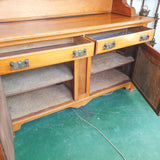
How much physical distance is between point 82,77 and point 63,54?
1.40 feet

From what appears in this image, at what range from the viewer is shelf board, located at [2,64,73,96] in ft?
4.49

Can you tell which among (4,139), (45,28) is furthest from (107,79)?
(4,139)

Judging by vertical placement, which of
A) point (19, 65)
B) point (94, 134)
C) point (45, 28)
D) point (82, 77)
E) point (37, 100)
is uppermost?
point (45, 28)

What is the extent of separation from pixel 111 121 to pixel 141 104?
49 centimetres

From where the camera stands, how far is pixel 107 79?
2.01m

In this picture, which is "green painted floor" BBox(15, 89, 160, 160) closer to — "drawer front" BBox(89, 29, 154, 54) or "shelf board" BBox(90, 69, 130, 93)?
"shelf board" BBox(90, 69, 130, 93)

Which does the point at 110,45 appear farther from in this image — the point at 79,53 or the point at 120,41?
the point at 79,53

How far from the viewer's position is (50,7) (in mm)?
1551

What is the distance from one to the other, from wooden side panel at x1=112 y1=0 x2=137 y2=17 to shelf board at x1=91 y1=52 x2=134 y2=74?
0.49 m

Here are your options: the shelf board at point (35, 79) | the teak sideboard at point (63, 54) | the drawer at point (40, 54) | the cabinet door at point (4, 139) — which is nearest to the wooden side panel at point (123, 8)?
the teak sideboard at point (63, 54)

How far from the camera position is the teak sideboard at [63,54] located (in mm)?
1162

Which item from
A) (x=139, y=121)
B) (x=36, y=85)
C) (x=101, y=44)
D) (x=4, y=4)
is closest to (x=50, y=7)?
(x=4, y=4)

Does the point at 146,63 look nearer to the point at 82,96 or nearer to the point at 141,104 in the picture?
the point at 141,104

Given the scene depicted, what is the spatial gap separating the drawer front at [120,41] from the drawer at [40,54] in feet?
0.28
